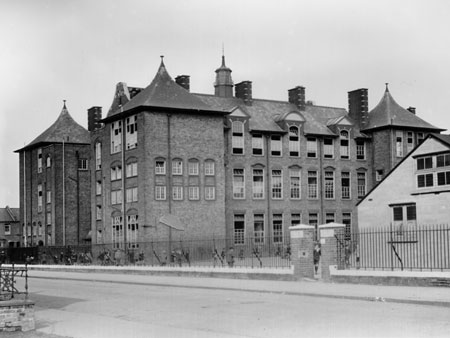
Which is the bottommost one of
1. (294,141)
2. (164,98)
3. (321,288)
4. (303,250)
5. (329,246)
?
(321,288)

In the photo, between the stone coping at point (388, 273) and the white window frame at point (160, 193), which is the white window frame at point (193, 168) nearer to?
the white window frame at point (160, 193)

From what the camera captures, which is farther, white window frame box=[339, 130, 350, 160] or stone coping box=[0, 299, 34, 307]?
white window frame box=[339, 130, 350, 160]

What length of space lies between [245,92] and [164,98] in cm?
1035

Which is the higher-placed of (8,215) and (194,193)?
(194,193)

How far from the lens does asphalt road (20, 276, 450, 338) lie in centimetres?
1343

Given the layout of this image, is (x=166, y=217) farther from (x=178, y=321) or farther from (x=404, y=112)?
(x=178, y=321)

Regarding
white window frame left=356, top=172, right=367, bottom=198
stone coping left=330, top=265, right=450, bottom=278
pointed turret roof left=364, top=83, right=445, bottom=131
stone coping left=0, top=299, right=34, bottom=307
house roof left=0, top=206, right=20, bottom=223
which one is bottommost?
stone coping left=330, top=265, right=450, bottom=278

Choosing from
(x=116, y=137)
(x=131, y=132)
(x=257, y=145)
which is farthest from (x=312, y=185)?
(x=116, y=137)

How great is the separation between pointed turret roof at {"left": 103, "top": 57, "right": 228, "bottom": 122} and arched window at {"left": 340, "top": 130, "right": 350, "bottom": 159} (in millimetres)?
13449

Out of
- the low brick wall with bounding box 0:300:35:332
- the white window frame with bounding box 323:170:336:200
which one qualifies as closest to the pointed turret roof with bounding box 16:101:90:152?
the white window frame with bounding box 323:170:336:200

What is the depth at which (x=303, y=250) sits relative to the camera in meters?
26.1

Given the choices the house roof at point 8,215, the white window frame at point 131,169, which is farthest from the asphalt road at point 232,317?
the house roof at point 8,215

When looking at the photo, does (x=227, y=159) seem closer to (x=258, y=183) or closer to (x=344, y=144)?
(x=258, y=183)

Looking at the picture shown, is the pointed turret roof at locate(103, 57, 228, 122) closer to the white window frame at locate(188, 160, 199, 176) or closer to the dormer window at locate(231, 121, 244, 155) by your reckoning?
the dormer window at locate(231, 121, 244, 155)
